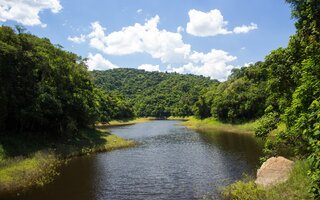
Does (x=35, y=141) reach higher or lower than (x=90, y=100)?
lower

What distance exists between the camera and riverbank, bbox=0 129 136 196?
3438 cm

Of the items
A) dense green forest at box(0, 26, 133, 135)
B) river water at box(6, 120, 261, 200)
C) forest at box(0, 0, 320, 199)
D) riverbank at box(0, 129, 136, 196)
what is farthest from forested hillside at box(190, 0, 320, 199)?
dense green forest at box(0, 26, 133, 135)

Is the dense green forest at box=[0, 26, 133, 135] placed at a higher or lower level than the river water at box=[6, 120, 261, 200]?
higher

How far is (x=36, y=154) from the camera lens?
44.1 metres

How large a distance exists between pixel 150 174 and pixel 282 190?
63.4 feet

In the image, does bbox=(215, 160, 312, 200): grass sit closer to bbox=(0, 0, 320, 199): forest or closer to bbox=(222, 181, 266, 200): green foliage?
bbox=(222, 181, 266, 200): green foliage

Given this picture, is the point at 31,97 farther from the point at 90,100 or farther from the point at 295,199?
the point at 295,199

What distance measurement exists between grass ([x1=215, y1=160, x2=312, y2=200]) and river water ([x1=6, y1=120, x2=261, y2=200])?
3.36 m

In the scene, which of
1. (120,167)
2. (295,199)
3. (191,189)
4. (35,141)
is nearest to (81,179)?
(120,167)

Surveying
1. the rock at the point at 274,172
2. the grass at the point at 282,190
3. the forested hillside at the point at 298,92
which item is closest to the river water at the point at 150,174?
the grass at the point at 282,190

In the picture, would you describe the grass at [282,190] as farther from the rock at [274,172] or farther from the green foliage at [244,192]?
the rock at [274,172]

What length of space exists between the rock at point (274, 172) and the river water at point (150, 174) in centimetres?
479

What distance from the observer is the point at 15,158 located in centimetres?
3956

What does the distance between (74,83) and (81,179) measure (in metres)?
33.7
